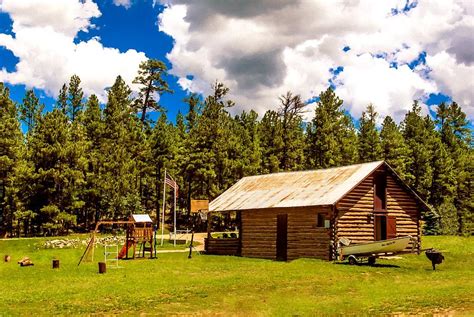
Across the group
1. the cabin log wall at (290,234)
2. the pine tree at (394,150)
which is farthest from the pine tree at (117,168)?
the pine tree at (394,150)

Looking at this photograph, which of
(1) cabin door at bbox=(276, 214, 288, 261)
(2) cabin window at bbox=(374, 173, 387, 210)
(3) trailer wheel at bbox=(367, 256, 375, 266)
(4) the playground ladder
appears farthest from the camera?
(2) cabin window at bbox=(374, 173, 387, 210)

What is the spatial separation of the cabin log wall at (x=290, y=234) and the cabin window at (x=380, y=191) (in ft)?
15.5

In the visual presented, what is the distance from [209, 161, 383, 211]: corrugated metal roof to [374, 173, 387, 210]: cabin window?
1162mm

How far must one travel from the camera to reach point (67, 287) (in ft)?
64.6

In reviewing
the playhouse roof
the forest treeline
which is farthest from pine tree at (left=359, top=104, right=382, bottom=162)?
the playhouse roof

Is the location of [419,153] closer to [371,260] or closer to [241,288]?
[371,260]

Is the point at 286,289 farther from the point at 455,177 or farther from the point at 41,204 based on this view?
the point at 455,177

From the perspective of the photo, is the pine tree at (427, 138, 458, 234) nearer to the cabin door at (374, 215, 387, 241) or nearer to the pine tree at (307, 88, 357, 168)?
the pine tree at (307, 88, 357, 168)

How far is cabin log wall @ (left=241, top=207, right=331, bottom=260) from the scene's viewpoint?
100 ft

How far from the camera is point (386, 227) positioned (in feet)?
109

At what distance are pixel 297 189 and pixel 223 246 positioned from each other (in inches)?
284

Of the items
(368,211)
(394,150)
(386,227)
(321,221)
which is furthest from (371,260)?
(394,150)

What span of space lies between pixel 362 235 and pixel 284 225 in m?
5.10

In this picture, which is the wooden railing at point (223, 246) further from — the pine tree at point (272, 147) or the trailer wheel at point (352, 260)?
the pine tree at point (272, 147)
